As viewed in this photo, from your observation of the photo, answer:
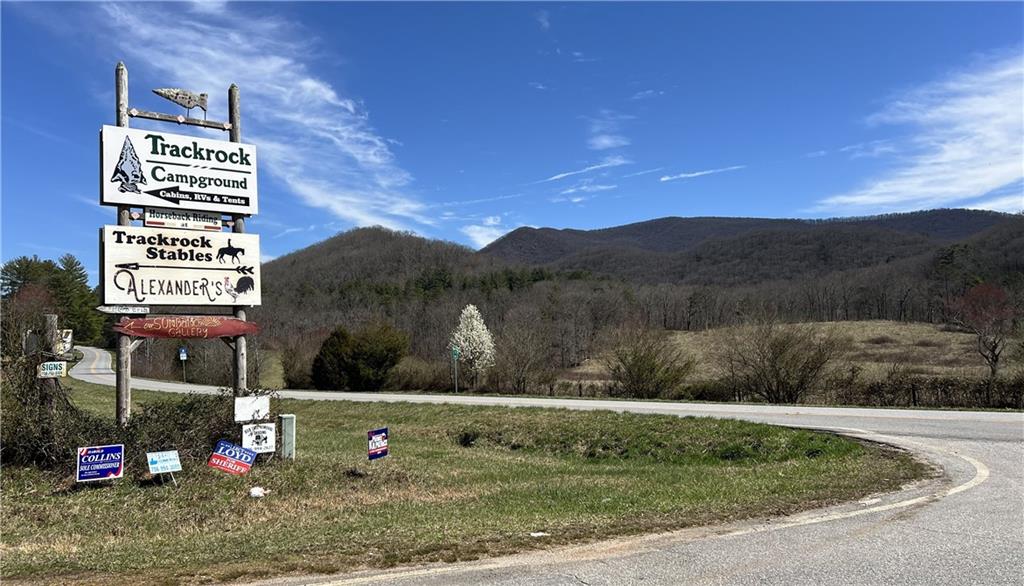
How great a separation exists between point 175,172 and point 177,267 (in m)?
1.60

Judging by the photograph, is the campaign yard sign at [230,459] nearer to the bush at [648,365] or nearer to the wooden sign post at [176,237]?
the wooden sign post at [176,237]

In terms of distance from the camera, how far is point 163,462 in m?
9.52

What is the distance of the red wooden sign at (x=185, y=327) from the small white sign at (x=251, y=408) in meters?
1.12

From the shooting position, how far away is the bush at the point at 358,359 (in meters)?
42.7

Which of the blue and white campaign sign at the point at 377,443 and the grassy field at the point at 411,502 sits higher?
the blue and white campaign sign at the point at 377,443

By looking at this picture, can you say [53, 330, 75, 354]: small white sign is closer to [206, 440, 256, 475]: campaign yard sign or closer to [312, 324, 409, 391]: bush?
[206, 440, 256, 475]: campaign yard sign

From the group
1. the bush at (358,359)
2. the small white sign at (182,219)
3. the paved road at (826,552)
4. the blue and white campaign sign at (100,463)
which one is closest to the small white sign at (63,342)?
the small white sign at (182,219)

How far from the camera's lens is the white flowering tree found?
1731 inches

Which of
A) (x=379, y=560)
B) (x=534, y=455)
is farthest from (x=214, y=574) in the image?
(x=534, y=455)

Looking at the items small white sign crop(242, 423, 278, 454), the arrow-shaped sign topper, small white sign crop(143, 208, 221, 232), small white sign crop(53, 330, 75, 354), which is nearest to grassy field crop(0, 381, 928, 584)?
small white sign crop(242, 423, 278, 454)

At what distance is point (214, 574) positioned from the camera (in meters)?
5.48

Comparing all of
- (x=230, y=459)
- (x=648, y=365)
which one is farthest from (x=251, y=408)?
(x=648, y=365)

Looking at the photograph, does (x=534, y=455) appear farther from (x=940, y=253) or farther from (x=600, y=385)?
(x=940, y=253)

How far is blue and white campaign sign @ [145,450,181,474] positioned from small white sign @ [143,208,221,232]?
3.84m
